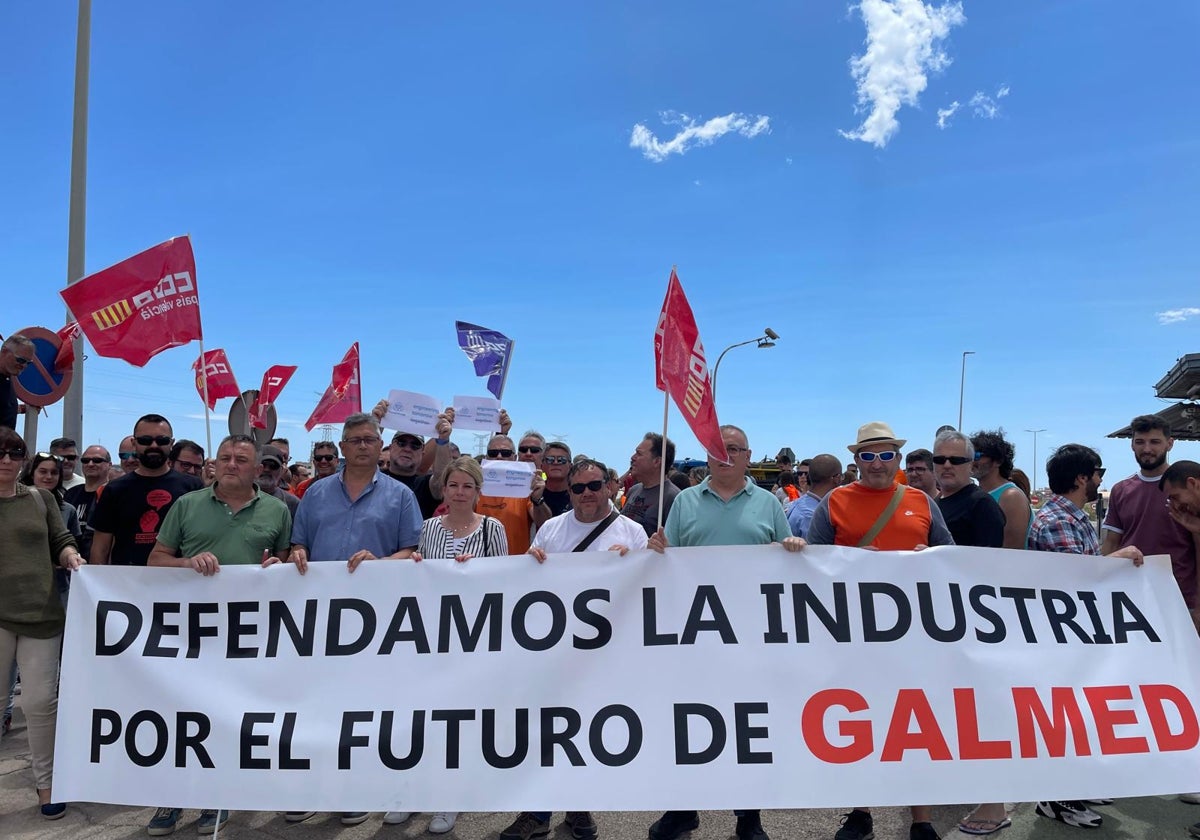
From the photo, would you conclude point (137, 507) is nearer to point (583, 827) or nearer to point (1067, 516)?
point (583, 827)

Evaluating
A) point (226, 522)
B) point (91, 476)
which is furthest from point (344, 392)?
point (226, 522)

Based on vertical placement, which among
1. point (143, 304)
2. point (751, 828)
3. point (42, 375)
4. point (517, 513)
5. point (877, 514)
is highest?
point (143, 304)

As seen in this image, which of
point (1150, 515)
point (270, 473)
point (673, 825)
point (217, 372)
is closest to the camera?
point (673, 825)

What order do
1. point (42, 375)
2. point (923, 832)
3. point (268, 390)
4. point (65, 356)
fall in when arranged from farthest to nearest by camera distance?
1. point (268, 390)
2. point (65, 356)
3. point (42, 375)
4. point (923, 832)

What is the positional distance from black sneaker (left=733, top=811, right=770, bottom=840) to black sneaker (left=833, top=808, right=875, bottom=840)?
1.48 ft

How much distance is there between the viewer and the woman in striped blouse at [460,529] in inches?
163

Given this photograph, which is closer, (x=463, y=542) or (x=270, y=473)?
(x=463, y=542)

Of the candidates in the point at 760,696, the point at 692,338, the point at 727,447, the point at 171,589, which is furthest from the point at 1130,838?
the point at 171,589

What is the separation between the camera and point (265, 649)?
12.3 feet

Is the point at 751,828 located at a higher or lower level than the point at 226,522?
lower

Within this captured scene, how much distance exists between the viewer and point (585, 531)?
4133 millimetres

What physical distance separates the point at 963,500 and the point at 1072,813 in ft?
5.94

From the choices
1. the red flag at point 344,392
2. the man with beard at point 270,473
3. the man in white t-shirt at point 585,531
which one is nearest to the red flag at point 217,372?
the red flag at point 344,392

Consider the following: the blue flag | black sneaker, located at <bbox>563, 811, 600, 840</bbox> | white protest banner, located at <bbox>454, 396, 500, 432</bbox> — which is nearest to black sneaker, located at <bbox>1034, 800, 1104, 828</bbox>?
black sneaker, located at <bbox>563, 811, 600, 840</bbox>
